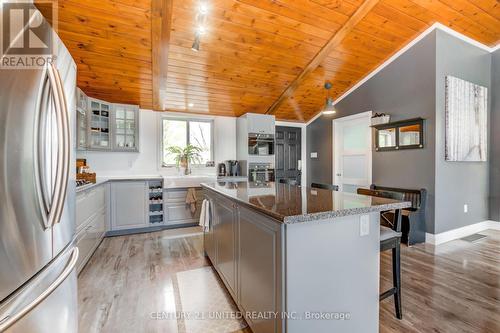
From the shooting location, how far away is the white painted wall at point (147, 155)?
4297mm

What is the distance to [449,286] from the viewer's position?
2260 mm

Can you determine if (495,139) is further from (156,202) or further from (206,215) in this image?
(156,202)

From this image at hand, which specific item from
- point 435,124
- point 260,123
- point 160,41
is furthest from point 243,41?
point 435,124

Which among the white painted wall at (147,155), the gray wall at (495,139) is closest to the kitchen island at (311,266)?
the white painted wall at (147,155)

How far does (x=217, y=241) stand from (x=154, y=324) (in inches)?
34.4

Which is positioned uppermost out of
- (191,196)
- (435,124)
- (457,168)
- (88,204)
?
(435,124)

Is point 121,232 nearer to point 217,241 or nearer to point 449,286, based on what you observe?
point 217,241

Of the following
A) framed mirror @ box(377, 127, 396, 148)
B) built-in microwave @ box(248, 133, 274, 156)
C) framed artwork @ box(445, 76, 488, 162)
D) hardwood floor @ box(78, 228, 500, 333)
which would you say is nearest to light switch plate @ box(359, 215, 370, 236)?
hardwood floor @ box(78, 228, 500, 333)

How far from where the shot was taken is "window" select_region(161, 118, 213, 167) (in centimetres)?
486

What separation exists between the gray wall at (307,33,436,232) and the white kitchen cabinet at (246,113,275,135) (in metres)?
1.70

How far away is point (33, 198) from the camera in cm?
100

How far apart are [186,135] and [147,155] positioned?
906mm

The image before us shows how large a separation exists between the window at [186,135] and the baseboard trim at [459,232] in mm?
4203

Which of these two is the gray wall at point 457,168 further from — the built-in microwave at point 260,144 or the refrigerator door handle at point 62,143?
the refrigerator door handle at point 62,143
